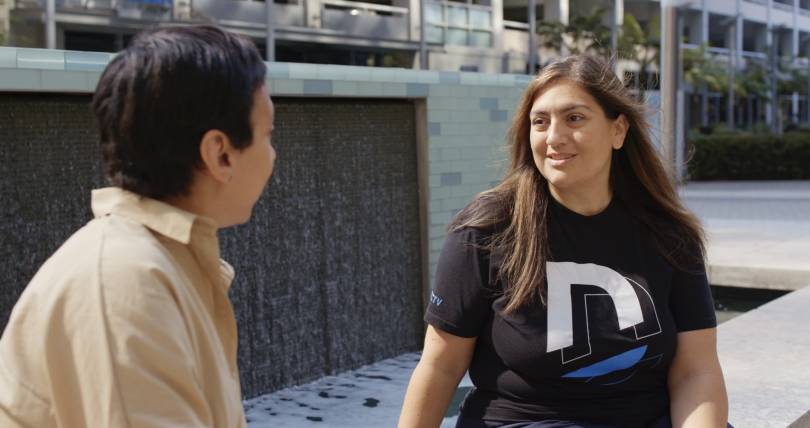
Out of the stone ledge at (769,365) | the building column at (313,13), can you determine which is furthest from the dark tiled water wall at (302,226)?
the building column at (313,13)

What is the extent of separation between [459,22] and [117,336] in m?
28.2

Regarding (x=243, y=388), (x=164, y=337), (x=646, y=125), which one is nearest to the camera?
(x=164, y=337)

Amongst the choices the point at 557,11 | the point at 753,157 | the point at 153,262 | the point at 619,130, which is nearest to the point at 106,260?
the point at 153,262

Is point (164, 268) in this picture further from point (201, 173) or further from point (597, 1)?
point (597, 1)

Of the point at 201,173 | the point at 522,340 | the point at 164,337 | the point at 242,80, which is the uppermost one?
the point at 242,80

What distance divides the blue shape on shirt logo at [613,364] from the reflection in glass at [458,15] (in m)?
26.6

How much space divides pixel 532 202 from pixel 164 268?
1.46 meters

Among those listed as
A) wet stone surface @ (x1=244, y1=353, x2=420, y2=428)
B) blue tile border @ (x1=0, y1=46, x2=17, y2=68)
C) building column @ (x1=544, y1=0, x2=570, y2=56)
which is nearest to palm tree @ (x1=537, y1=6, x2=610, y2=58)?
building column @ (x1=544, y1=0, x2=570, y2=56)

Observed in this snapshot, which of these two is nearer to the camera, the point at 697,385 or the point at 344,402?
the point at 697,385

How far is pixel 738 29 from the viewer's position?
4309 cm

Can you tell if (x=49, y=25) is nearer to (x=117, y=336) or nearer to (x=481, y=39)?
(x=481, y=39)

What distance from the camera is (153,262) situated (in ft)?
3.57

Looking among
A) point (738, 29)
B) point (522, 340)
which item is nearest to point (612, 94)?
point (522, 340)

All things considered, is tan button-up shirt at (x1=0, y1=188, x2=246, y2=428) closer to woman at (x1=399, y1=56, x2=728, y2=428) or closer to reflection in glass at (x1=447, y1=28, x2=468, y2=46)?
woman at (x1=399, y1=56, x2=728, y2=428)
